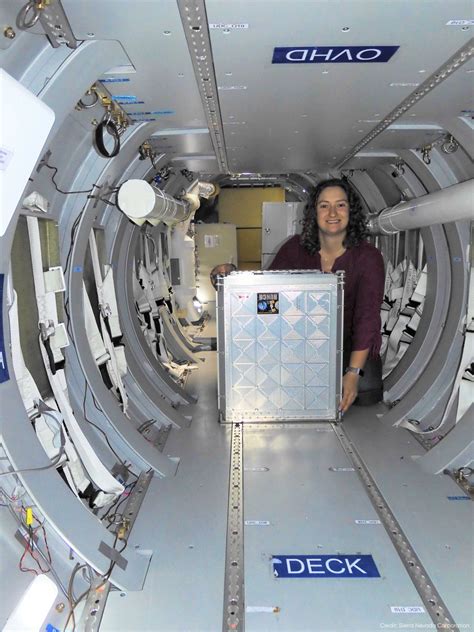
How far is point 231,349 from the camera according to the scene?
432 centimetres

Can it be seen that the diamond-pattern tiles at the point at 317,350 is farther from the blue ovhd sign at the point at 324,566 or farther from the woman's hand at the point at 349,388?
the blue ovhd sign at the point at 324,566

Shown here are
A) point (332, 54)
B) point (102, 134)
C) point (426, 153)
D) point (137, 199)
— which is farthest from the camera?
point (426, 153)

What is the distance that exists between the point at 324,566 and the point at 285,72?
8.34 ft

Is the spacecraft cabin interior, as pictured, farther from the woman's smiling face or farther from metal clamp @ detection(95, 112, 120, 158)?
the woman's smiling face

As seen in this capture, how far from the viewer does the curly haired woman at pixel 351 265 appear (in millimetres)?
4309

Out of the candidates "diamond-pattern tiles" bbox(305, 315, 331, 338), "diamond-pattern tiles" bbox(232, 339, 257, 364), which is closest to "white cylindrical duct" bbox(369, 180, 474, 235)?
"diamond-pattern tiles" bbox(305, 315, 331, 338)

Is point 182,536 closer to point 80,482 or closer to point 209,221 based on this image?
point 80,482

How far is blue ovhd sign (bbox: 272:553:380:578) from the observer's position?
2467 mm

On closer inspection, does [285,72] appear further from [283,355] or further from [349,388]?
[349,388]

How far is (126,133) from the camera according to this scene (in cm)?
339

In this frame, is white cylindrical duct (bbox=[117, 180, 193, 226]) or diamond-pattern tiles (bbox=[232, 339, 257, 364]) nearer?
white cylindrical duct (bbox=[117, 180, 193, 226])

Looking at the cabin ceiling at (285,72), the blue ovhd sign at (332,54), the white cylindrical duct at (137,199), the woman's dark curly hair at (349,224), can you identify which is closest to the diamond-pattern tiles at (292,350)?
the woman's dark curly hair at (349,224)

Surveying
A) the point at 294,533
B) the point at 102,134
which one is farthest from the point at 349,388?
the point at 102,134

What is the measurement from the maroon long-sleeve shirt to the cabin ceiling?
1.00m
